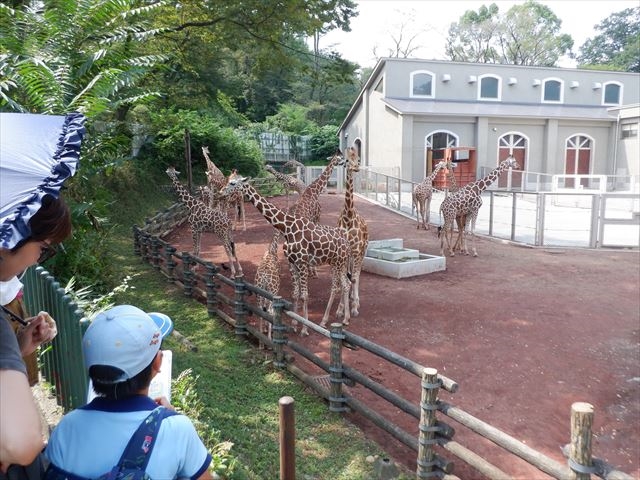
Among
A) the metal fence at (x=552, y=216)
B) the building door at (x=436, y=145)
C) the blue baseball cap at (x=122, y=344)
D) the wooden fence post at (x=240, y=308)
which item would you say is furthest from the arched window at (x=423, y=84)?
the blue baseball cap at (x=122, y=344)

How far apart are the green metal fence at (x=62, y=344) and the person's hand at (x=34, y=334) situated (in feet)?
3.12

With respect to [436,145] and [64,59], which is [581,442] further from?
[436,145]

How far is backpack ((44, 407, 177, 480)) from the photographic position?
1.79 metres

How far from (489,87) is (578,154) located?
6338 mm

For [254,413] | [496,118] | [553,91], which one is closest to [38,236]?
[254,413]

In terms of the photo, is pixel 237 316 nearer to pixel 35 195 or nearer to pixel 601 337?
pixel 601 337

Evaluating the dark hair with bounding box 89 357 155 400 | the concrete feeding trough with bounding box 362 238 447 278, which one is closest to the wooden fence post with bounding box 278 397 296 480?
the dark hair with bounding box 89 357 155 400

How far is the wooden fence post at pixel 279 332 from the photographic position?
6.40 metres

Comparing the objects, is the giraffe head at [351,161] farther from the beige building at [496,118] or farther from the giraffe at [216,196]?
the beige building at [496,118]

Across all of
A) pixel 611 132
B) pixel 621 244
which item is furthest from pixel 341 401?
pixel 611 132

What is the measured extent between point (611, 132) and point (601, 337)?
27.1 meters

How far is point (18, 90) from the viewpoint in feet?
21.2

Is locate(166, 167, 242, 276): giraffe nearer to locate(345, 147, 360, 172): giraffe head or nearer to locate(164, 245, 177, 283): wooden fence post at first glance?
locate(164, 245, 177, 283): wooden fence post

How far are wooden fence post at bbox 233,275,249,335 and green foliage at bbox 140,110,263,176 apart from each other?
12782 mm
